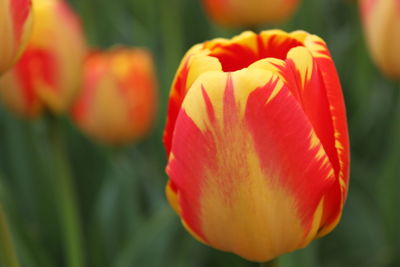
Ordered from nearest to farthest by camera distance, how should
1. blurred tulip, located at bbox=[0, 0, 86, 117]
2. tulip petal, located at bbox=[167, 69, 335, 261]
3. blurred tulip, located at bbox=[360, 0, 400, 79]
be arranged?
tulip petal, located at bbox=[167, 69, 335, 261] → blurred tulip, located at bbox=[360, 0, 400, 79] → blurred tulip, located at bbox=[0, 0, 86, 117]

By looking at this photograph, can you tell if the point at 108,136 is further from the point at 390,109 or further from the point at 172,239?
the point at 390,109

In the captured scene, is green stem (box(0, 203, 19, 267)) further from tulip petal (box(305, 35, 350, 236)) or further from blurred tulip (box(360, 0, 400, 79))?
blurred tulip (box(360, 0, 400, 79))

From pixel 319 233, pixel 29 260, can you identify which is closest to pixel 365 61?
pixel 29 260

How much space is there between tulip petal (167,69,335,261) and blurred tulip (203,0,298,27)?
0.74 m

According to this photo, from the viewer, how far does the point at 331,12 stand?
208 centimetres

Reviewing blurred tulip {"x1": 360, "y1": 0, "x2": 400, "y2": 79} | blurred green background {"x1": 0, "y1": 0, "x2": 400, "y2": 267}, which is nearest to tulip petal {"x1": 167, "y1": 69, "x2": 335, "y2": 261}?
blurred green background {"x1": 0, "y1": 0, "x2": 400, "y2": 267}

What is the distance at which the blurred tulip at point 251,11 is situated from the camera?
1.30 meters

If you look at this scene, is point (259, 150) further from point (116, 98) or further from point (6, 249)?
point (116, 98)

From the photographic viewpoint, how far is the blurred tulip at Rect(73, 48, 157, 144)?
141 centimetres

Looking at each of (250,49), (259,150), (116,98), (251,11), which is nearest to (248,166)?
(259,150)

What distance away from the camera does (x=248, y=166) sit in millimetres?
575

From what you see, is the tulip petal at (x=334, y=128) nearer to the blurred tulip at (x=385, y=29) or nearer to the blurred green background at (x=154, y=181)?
the blurred green background at (x=154, y=181)

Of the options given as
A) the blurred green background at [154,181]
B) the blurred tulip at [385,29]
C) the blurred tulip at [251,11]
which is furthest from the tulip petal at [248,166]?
the blurred tulip at [251,11]

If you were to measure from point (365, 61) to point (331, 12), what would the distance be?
48 centimetres
